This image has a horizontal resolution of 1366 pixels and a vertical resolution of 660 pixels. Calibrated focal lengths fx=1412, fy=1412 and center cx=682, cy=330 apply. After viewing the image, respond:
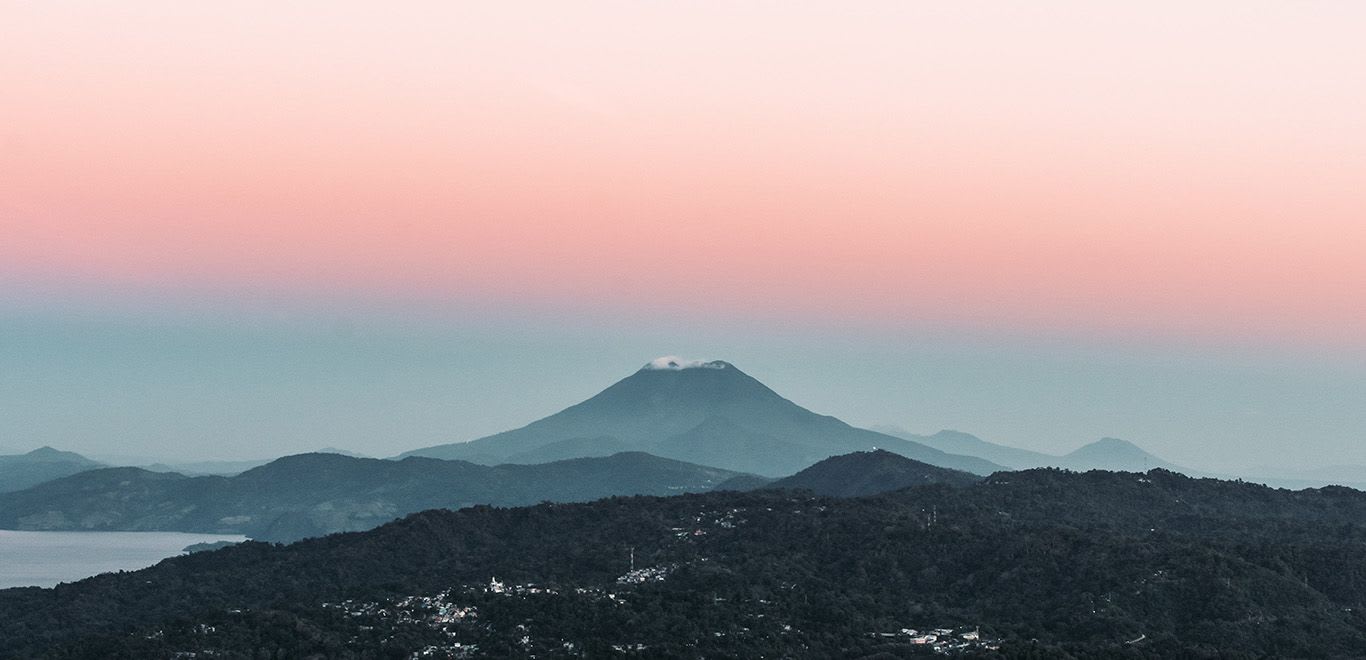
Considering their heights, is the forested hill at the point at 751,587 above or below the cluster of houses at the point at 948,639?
above

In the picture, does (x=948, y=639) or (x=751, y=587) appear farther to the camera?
(x=751, y=587)

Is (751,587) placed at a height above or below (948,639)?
above

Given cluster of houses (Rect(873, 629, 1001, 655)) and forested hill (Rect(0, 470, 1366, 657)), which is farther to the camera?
forested hill (Rect(0, 470, 1366, 657))

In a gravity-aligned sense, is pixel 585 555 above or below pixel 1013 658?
above

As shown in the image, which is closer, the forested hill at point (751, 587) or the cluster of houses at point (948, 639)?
the cluster of houses at point (948, 639)

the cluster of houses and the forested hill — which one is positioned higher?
the forested hill

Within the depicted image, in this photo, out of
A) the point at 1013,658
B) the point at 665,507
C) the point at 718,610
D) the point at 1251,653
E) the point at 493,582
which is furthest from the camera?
Answer: the point at 665,507

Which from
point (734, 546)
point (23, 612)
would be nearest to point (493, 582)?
point (734, 546)

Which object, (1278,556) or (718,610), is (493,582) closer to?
(718,610)
